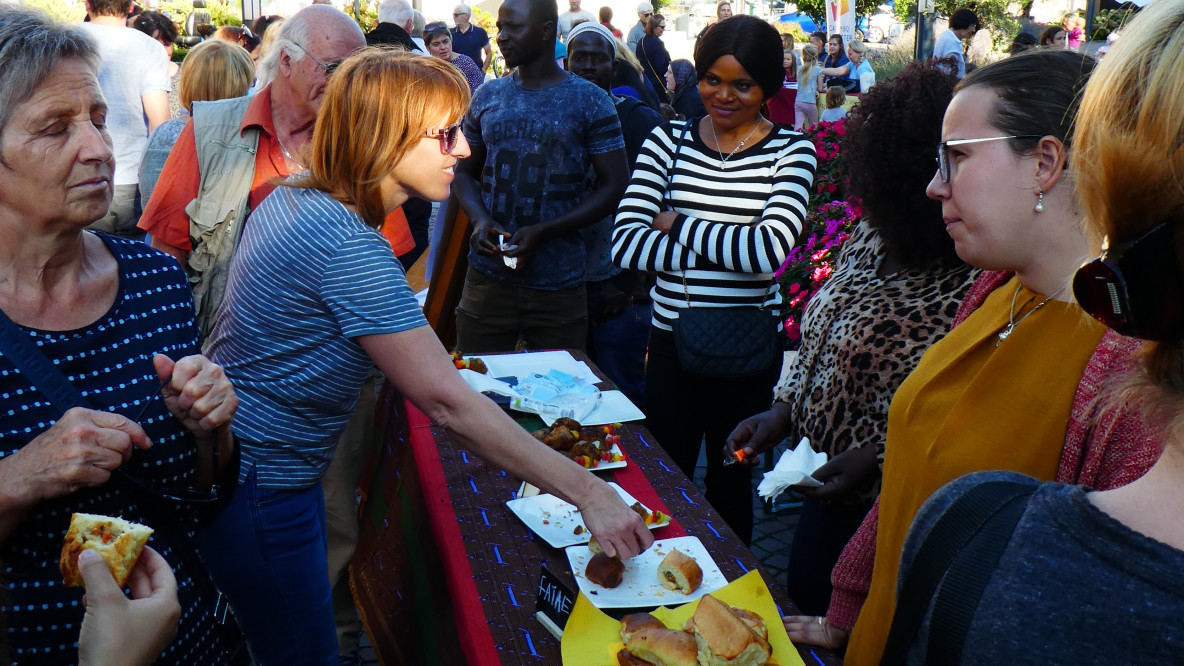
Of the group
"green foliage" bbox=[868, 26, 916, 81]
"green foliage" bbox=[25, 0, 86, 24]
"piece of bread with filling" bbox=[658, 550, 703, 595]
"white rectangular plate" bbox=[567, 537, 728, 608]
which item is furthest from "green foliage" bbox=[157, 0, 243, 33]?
"piece of bread with filling" bbox=[658, 550, 703, 595]

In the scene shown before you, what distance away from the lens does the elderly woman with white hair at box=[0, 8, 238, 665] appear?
4.66 ft

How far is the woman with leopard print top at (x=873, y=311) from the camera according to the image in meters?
2.19

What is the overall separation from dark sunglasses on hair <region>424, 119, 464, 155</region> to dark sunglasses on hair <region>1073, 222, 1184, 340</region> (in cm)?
176

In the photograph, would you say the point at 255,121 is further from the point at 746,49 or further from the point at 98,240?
the point at 746,49

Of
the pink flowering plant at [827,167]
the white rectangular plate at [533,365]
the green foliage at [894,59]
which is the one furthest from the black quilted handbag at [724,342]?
the green foliage at [894,59]

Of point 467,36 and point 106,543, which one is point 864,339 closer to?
point 106,543

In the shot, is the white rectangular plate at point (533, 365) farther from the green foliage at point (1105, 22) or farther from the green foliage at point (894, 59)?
the green foliage at point (894, 59)

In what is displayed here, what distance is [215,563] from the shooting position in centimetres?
210

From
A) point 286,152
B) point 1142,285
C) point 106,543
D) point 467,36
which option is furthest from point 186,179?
point 467,36

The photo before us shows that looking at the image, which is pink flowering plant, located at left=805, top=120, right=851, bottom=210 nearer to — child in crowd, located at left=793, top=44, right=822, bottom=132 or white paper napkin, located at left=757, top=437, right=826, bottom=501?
white paper napkin, located at left=757, top=437, right=826, bottom=501

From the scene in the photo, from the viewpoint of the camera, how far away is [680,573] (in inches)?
74.0

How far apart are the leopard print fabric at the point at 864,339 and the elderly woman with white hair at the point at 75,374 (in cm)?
149

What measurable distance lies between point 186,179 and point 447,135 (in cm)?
140

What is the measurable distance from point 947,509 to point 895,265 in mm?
1509
